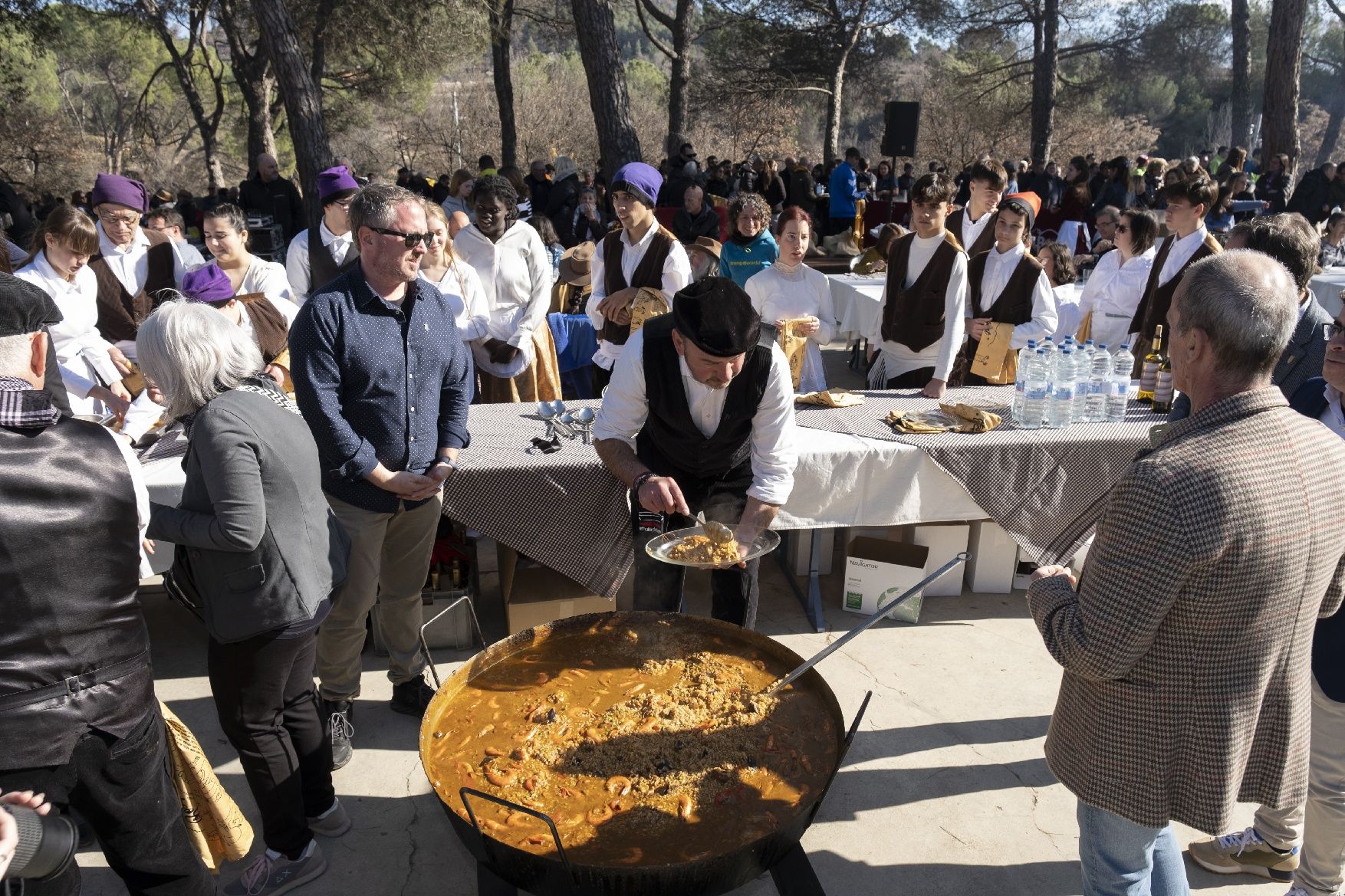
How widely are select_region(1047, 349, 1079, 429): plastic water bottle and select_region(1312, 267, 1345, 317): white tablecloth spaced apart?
3956 millimetres

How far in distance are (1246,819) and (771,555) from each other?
2.31 m

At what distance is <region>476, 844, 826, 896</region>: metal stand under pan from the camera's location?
2.20m

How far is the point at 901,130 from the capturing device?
12938 mm

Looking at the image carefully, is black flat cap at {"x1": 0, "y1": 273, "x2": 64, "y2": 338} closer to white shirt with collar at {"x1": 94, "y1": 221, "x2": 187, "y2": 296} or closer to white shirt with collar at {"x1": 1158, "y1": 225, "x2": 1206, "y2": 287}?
white shirt with collar at {"x1": 94, "y1": 221, "x2": 187, "y2": 296}

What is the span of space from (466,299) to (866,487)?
2.25 meters

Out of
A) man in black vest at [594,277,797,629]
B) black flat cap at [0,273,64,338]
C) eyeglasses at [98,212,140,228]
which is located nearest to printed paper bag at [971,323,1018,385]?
man in black vest at [594,277,797,629]

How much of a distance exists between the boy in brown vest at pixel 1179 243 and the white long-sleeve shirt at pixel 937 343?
0.98 m

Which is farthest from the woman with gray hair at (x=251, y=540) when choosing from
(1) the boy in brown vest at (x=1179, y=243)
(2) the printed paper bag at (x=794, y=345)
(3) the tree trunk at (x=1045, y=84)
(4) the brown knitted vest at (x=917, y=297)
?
(3) the tree trunk at (x=1045, y=84)

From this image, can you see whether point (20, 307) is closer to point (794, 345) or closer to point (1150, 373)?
point (794, 345)

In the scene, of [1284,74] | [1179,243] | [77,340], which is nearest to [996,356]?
[1179,243]

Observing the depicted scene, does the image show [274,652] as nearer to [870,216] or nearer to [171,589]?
[171,589]

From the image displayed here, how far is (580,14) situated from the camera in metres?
11.1

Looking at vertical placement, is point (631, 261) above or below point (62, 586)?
above

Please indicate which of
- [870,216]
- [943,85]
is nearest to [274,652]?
[870,216]
